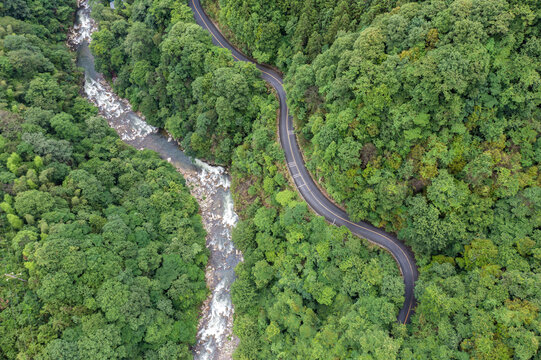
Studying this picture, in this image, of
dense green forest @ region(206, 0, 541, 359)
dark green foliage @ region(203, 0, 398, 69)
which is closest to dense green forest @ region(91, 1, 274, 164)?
dark green foliage @ region(203, 0, 398, 69)

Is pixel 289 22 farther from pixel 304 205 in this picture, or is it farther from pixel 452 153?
pixel 452 153

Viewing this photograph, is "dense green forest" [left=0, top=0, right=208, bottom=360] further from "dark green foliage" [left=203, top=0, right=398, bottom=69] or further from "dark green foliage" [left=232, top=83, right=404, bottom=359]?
"dark green foliage" [left=203, top=0, right=398, bottom=69]

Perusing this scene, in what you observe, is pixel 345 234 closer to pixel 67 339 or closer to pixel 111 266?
pixel 111 266

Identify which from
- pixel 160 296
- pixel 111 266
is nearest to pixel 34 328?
pixel 111 266

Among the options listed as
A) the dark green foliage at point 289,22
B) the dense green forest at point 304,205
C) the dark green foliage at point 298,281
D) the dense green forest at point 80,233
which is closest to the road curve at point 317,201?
the dark green foliage at point 298,281

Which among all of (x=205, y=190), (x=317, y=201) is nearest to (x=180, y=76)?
(x=205, y=190)

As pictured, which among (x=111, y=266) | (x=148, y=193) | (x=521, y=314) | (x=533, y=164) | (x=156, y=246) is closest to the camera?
(x=521, y=314)
